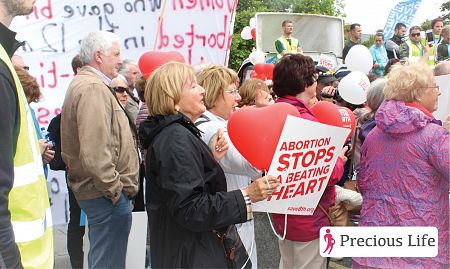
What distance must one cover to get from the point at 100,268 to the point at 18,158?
2034mm

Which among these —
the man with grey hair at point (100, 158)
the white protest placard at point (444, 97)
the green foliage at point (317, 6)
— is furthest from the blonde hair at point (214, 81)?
the green foliage at point (317, 6)

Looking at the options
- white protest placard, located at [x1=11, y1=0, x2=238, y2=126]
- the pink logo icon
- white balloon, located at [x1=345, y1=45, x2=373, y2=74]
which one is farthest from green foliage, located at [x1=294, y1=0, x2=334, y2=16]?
the pink logo icon

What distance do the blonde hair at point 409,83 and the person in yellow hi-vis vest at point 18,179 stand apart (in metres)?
1.88

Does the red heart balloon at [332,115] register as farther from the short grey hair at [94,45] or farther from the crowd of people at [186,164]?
the short grey hair at [94,45]

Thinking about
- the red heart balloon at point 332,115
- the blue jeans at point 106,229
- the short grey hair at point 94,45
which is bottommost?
the blue jeans at point 106,229

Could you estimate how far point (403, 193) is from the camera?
9.32ft

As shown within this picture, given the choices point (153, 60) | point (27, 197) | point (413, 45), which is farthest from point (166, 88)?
point (413, 45)

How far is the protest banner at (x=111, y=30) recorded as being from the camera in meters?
4.58

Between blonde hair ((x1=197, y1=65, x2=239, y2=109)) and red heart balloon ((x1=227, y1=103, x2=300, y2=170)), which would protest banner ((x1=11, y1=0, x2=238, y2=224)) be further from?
red heart balloon ((x1=227, y1=103, x2=300, y2=170))

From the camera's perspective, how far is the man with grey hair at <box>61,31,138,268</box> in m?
3.30

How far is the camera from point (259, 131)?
2.64 metres

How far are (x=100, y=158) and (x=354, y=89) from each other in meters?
2.54

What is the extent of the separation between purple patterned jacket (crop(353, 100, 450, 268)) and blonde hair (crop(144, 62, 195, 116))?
1074mm

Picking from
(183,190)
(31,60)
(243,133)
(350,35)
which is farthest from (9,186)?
(350,35)
